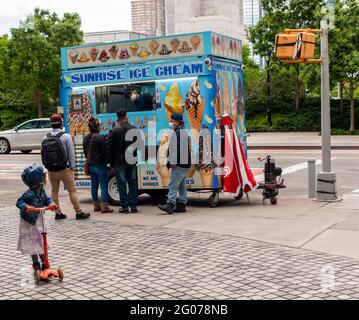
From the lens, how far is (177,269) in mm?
7266

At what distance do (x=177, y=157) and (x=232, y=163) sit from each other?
1291mm

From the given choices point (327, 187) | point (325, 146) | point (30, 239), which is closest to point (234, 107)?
point (325, 146)

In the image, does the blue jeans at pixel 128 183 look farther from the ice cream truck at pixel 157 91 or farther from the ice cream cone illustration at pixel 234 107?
the ice cream cone illustration at pixel 234 107

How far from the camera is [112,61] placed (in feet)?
42.2

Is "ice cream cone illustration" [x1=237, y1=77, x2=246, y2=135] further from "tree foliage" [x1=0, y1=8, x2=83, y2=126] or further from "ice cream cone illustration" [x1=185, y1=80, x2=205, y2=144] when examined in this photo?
"tree foliage" [x1=0, y1=8, x2=83, y2=126]

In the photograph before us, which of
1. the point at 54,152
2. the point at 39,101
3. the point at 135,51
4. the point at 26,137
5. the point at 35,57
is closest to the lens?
the point at 54,152

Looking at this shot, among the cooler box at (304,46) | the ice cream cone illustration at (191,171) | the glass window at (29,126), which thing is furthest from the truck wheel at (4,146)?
the cooler box at (304,46)

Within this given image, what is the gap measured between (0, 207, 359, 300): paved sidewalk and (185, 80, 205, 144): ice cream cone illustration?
286 centimetres

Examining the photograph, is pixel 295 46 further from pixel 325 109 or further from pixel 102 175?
pixel 102 175

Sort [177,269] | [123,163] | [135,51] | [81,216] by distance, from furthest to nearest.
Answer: [135,51], [123,163], [81,216], [177,269]

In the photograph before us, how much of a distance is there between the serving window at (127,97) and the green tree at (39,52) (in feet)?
109

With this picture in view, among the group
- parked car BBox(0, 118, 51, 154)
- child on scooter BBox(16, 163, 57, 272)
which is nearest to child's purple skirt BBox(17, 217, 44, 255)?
child on scooter BBox(16, 163, 57, 272)

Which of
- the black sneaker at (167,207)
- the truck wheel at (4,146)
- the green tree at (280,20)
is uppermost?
the green tree at (280,20)

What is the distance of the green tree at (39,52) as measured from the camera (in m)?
44.9
